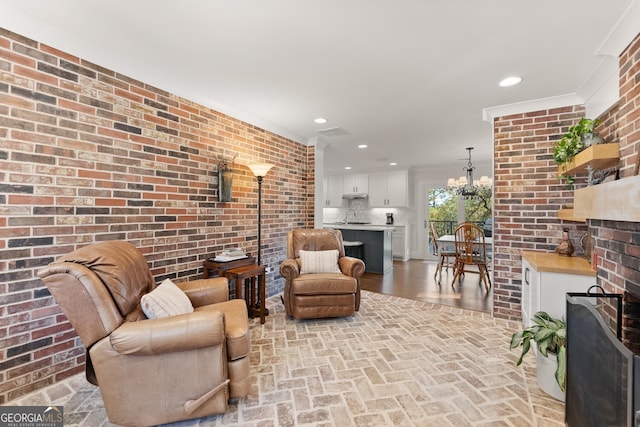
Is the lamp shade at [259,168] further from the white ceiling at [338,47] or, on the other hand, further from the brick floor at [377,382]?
the brick floor at [377,382]

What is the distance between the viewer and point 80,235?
6.35 feet

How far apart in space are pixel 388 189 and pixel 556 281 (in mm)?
5144

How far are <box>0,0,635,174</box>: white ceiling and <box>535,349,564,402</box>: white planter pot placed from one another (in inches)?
81.9

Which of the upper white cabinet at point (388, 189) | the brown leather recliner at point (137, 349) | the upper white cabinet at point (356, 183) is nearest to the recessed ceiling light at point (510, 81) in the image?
the brown leather recliner at point (137, 349)

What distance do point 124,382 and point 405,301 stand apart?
3053 mm

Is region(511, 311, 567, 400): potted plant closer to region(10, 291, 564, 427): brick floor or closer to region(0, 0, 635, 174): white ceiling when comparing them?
region(10, 291, 564, 427): brick floor

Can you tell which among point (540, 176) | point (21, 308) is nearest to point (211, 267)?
point (21, 308)

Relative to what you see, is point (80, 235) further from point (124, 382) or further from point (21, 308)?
point (124, 382)

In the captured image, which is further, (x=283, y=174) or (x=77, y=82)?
(x=283, y=174)

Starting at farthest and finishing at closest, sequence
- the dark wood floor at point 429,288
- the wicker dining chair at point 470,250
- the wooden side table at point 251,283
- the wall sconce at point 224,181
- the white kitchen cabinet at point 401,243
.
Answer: the white kitchen cabinet at point 401,243 < the wicker dining chair at point 470,250 < the dark wood floor at point 429,288 < the wall sconce at point 224,181 < the wooden side table at point 251,283

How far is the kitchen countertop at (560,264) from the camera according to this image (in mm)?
2029

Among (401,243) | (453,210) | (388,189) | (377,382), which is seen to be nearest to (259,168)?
(377,382)

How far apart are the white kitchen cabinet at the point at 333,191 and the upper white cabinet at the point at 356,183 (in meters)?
0.16

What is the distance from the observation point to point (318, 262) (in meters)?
3.14
